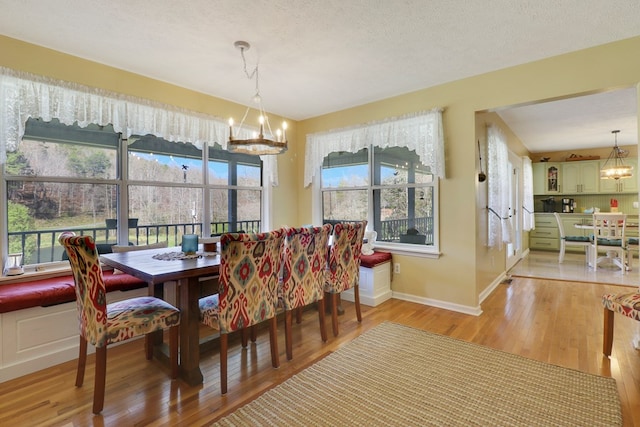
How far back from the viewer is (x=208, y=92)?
3.64m

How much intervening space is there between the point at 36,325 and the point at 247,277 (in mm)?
1632

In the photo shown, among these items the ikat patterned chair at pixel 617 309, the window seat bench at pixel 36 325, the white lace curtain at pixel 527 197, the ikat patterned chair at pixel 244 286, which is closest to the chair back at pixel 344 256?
the ikat patterned chair at pixel 244 286

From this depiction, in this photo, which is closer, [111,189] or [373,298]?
[111,189]

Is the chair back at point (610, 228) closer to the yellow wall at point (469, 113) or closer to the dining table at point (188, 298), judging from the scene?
the yellow wall at point (469, 113)

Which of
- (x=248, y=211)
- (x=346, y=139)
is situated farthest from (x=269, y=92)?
(x=248, y=211)

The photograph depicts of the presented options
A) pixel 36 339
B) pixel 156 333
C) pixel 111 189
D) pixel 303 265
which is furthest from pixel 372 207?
pixel 36 339

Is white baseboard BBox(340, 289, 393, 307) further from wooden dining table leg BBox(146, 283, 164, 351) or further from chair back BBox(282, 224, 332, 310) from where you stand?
wooden dining table leg BBox(146, 283, 164, 351)

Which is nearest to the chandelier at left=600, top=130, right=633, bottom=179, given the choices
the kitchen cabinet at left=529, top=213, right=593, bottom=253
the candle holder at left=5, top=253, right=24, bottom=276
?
the kitchen cabinet at left=529, top=213, right=593, bottom=253

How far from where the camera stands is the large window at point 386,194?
12.2ft

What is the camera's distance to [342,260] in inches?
113

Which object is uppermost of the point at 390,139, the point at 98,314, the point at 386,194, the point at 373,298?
the point at 390,139

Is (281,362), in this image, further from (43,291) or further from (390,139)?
(390,139)

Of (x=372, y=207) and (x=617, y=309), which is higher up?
(x=372, y=207)

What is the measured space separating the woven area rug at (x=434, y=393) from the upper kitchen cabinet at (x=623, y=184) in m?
6.62
